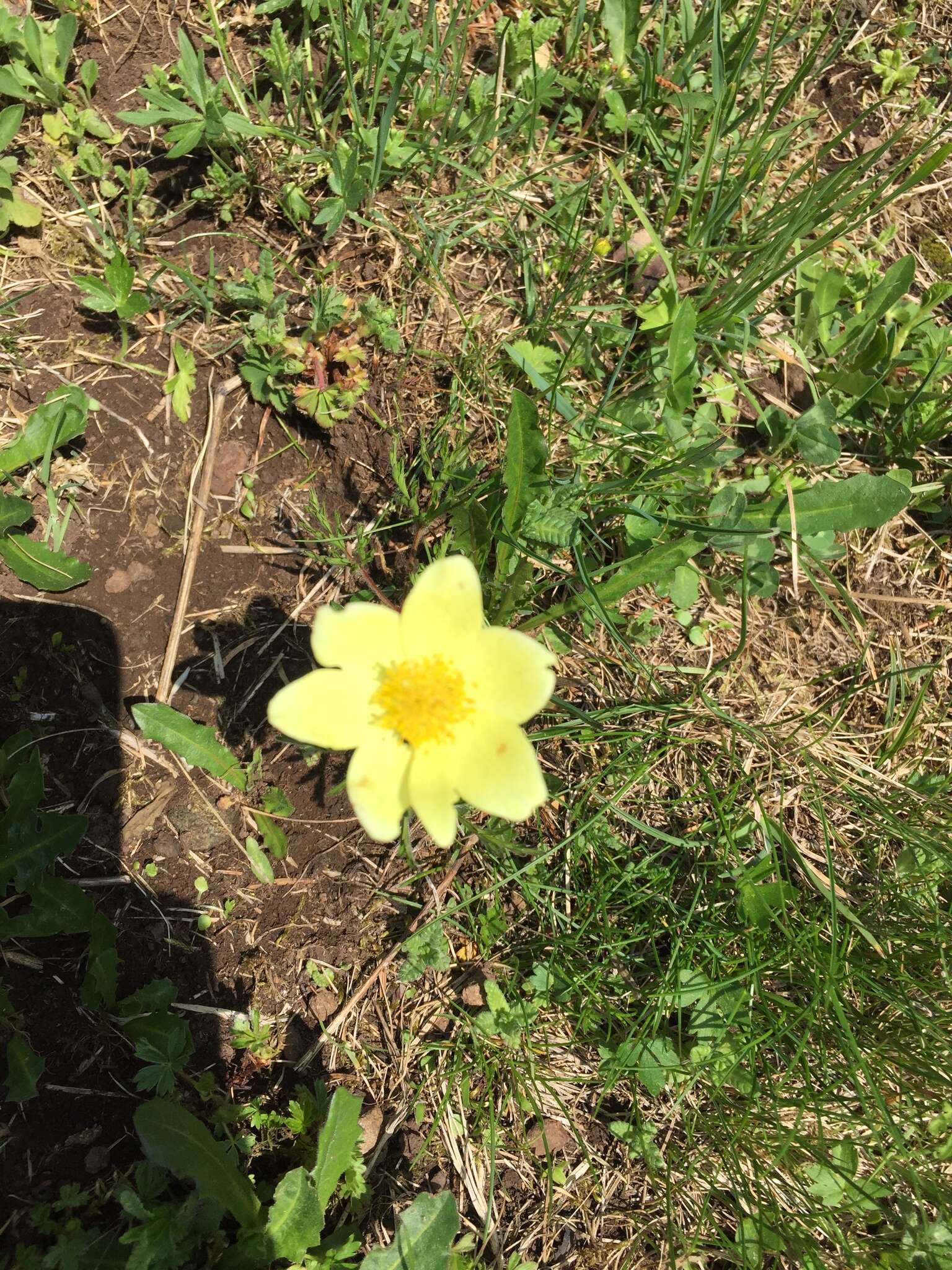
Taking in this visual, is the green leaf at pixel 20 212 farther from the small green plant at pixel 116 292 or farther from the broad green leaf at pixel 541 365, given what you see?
the broad green leaf at pixel 541 365

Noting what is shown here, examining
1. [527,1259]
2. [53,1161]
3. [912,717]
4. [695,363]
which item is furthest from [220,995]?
[695,363]

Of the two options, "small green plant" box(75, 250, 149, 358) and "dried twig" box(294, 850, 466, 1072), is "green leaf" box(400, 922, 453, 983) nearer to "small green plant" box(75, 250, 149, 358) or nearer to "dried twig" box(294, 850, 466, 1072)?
"dried twig" box(294, 850, 466, 1072)

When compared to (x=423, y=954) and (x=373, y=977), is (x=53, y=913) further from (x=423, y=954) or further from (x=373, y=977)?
(x=423, y=954)

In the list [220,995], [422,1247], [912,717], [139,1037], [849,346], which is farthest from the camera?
[849,346]

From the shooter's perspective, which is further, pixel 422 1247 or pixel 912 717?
pixel 912 717

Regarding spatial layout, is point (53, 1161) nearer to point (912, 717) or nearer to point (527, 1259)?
point (527, 1259)

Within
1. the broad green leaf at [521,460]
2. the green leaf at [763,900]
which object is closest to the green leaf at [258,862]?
the broad green leaf at [521,460]
